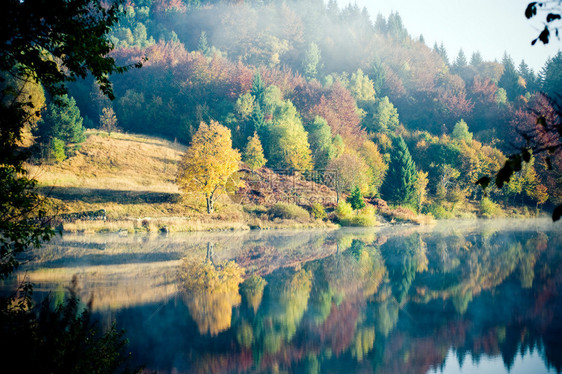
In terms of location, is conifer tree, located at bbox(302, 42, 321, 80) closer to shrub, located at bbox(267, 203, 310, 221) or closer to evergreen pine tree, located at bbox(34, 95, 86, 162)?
evergreen pine tree, located at bbox(34, 95, 86, 162)

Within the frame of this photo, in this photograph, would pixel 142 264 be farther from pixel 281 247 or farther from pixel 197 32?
pixel 197 32

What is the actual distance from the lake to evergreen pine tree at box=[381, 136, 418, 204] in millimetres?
31563

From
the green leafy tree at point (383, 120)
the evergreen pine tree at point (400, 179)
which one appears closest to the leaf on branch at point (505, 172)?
the evergreen pine tree at point (400, 179)

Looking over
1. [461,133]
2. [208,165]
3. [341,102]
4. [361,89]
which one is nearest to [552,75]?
[461,133]

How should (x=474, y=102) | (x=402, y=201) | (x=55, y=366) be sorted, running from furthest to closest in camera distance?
(x=474, y=102), (x=402, y=201), (x=55, y=366)

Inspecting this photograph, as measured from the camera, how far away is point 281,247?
2498 cm

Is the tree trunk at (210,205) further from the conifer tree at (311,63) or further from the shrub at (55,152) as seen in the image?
the conifer tree at (311,63)

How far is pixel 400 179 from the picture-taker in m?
54.7

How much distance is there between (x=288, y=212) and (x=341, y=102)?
39737mm

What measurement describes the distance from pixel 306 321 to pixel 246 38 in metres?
120

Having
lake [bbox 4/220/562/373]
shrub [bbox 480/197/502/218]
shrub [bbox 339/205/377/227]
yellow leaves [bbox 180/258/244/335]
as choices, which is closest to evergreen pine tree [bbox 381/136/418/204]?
shrub [bbox 480/197/502/218]

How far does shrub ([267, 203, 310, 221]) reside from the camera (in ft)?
134

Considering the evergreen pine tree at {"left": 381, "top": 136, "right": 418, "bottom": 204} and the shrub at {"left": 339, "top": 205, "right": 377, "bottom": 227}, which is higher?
the evergreen pine tree at {"left": 381, "top": 136, "right": 418, "bottom": 204}

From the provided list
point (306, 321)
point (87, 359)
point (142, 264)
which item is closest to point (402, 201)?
point (142, 264)
